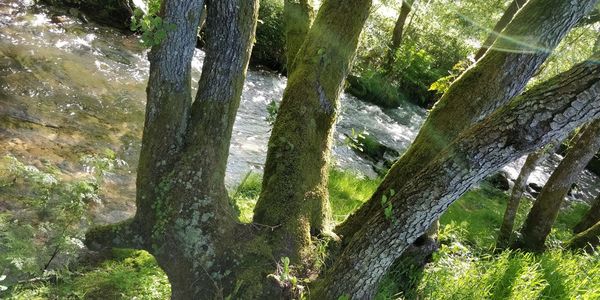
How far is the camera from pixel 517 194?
6.95m

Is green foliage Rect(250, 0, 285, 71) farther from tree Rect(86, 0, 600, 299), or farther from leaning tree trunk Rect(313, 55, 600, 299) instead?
leaning tree trunk Rect(313, 55, 600, 299)

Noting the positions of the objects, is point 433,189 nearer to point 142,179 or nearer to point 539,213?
point 142,179

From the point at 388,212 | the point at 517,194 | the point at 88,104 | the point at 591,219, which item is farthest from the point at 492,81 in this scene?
the point at 88,104

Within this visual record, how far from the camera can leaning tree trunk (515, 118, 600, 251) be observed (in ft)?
21.7

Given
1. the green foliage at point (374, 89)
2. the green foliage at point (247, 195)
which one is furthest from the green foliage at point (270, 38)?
the green foliage at point (247, 195)

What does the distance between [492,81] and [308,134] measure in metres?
1.88

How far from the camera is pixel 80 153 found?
669 centimetres

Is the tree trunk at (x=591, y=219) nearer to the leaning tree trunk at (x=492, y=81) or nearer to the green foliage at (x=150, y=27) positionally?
the leaning tree trunk at (x=492, y=81)

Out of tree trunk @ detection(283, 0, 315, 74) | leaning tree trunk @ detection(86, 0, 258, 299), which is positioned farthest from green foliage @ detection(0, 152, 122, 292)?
tree trunk @ detection(283, 0, 315, 74)

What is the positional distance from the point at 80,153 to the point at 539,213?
7.11 metres

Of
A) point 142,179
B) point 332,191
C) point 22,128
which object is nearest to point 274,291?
point 142,179

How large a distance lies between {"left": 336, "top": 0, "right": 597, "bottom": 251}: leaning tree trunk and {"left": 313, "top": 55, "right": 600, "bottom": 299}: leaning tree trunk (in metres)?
0.97

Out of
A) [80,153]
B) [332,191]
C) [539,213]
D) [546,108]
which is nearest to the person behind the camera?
[546,108]

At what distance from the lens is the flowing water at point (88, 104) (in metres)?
6.46
